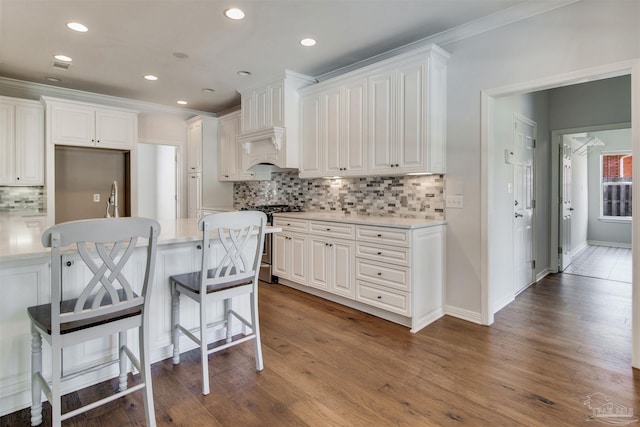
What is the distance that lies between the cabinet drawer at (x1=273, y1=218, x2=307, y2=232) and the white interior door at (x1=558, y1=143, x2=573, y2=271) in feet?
12.2

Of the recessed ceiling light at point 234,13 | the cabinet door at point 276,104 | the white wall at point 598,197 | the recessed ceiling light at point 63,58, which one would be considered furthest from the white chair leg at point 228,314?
the white wall at point 598,197

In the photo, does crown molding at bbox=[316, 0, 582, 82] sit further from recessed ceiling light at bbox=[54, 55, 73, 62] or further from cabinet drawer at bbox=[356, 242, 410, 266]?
recessed ceiling light at bbox=[54, 55, 73, 62]

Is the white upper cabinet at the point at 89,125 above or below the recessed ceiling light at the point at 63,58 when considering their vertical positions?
below

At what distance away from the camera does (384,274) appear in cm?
313

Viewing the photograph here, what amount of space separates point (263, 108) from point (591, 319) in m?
4.26

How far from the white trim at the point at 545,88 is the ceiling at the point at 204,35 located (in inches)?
25.9

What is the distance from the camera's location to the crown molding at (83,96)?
4493mm

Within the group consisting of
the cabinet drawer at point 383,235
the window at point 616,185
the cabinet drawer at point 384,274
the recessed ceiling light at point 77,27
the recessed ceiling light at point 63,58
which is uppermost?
the recessed ceiling light at point 63,58

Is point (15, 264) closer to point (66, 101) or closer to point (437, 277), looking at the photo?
point (437, 277)

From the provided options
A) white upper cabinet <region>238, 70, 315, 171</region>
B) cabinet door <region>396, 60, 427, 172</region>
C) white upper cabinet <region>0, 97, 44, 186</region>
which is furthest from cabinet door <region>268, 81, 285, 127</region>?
white upper cabinet <region>0, 97, 44, 186</region>

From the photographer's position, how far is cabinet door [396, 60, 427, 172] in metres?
3.13

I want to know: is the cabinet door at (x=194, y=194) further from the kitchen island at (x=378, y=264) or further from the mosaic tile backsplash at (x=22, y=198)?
the kitchen island at (x=378, y=264)

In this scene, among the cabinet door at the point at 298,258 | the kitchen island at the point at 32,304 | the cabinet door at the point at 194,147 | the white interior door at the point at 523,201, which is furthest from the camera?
the cabinet door at the point at 194,147

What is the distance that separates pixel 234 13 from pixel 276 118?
1.61 metres
